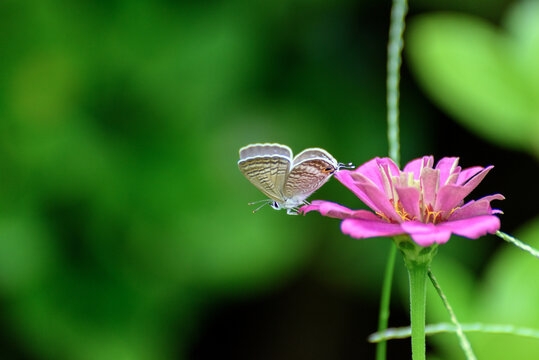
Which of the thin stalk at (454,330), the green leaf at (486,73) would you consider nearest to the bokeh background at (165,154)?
the green leaf at (486,73)

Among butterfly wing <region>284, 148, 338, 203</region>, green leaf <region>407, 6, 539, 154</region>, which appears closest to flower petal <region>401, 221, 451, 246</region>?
butterfly wing <region>284, 148, 338, 203</region>

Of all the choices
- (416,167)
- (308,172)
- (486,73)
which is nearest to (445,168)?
(416,167)

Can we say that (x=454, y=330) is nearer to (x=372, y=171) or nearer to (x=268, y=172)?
(x=372, y=171)

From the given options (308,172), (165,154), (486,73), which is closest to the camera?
(308,172)

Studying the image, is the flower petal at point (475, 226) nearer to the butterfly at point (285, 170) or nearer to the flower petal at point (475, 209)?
the flower petal at point (475, 209)

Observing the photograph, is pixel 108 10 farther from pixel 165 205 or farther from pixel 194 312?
pixel 194 312

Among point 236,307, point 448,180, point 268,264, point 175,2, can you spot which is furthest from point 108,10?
point 448,180
